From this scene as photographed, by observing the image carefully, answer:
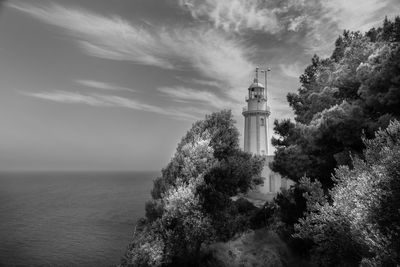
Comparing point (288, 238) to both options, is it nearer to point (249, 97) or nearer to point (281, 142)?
point (281, 142)

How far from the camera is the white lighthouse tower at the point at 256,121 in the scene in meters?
53.8

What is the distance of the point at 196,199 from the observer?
2702 centimetres

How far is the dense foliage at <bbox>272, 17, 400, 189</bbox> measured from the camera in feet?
64.9

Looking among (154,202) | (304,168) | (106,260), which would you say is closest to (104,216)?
(106,260)

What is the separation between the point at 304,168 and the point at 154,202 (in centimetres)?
1473

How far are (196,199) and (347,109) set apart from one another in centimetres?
1473

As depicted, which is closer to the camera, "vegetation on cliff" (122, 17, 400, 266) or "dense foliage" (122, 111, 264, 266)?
"vegetation on cliff" (122, 17, 400, 266)

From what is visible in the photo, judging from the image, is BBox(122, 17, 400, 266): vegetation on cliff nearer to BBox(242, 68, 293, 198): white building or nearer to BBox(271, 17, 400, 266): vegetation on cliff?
BBox(271, 17, 400, 266): vegetation on cliff

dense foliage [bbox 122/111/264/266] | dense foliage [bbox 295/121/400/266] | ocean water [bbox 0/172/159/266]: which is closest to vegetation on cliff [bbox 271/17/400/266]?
dense foliage [bbox 295/121/400/266]

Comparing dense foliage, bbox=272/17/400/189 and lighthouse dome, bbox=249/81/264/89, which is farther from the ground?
lighthouse dome, bbox=249/81/264/89

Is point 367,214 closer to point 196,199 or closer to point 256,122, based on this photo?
point 196,199

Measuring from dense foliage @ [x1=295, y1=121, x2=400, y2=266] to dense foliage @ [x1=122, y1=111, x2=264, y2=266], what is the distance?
12.1 metres

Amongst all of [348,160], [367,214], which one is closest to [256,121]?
[348,160]

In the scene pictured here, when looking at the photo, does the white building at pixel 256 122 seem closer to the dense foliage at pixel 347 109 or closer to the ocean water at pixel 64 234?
the dense foliage at pixel 347 109
